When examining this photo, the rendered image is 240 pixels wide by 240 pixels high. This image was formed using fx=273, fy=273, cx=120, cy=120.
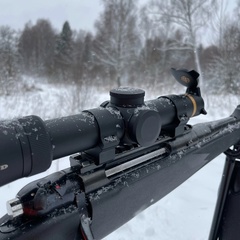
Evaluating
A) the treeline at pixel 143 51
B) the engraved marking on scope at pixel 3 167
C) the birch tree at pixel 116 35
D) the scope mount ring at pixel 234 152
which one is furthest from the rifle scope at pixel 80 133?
the birch tree at pixel 116 35

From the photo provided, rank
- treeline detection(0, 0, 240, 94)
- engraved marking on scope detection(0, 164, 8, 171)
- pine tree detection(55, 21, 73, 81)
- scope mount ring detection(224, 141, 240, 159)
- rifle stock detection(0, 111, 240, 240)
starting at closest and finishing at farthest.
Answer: engraved marking on scope detection(0, 164, 8, 171), rifle stock detection(0, 111, 240, 240), scope mount ring detection(224, 141, 240, 159), treeline detection(0, 0, 240, 94), pine tree detection(55, 21, 73, 81)

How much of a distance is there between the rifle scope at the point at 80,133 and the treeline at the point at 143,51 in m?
4.73

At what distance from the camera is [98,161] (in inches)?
25.7

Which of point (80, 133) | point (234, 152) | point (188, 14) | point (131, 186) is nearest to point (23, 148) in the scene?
point (80, 133)

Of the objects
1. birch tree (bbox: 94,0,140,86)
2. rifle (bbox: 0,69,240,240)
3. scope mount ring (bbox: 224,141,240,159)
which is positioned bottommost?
scope mount ring (bbox: 224,141,240,159)

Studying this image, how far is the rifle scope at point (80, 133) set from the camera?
Answer: 461mm

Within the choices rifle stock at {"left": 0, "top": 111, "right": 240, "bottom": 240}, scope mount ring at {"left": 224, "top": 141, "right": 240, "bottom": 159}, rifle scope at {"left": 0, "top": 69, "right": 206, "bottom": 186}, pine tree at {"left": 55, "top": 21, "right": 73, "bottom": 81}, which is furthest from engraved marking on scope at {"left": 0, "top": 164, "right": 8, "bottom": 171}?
pine tree at {"left": 55, "top": 21, "right": 73, "bottom": 81}

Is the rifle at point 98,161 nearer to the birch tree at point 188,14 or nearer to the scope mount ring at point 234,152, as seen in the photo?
the scope mount ring at point 234,152

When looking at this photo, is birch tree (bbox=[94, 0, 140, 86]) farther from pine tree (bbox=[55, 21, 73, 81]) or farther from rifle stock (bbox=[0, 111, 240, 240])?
rifle stock (bbox=[0, 111, 240, 240])

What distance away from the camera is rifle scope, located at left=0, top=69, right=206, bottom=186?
1.51 ft

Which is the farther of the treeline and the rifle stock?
the treeline

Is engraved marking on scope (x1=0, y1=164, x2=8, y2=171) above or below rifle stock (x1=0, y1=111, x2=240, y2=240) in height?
above

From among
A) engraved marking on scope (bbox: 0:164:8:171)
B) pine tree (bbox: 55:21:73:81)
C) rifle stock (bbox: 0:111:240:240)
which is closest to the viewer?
engraved marking on scope (bbox: 0:164:8:171)

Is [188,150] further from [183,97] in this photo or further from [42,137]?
[42,137]
